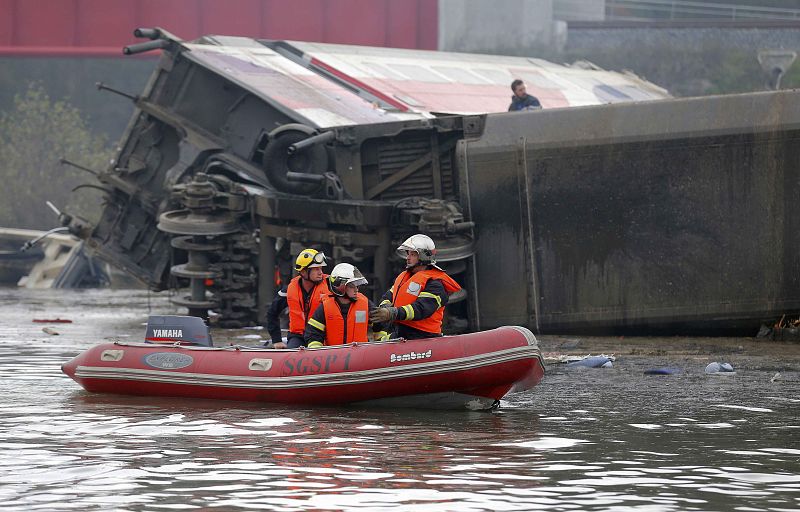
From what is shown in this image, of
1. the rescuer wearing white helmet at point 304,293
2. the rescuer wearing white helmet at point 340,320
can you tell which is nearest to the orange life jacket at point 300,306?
the rescuer wearing white helmet at point 304,293

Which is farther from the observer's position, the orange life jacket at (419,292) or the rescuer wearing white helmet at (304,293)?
the rescuer wearing white helmet at (304,293)

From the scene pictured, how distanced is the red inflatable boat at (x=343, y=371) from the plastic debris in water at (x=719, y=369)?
10.9 feet

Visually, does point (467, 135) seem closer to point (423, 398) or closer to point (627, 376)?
point (627, 376)

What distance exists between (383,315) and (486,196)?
20.0ft

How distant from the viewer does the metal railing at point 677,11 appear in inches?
1912

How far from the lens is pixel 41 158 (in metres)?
38.2

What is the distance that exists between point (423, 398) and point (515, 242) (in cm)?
604

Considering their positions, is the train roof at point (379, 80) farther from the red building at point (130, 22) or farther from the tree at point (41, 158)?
the tree at point (41, 158)

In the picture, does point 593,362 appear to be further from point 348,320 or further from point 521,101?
point 521,101

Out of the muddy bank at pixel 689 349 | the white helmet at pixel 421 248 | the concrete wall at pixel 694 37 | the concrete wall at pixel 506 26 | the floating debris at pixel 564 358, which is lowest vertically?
the muddy bank at pixel 689 349

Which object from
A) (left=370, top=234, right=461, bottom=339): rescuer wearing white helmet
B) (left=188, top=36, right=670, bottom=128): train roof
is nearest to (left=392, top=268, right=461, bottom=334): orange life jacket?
(left=370, top=234, right=461, bottom=339): rescuer wearing white helmet

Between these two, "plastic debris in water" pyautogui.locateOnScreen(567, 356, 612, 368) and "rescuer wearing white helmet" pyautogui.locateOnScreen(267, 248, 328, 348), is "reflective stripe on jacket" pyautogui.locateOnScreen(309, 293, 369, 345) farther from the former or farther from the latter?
"plastic debris in water" pyautogui.locateOnScreen(567, 356, 612, 368)

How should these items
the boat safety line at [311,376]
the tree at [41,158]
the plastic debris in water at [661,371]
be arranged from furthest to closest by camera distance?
the tree at [41,158], the plastic debris in water at [661,371], the boat safety line at [311,376]

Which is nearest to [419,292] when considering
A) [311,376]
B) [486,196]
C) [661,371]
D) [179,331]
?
[311,376]
